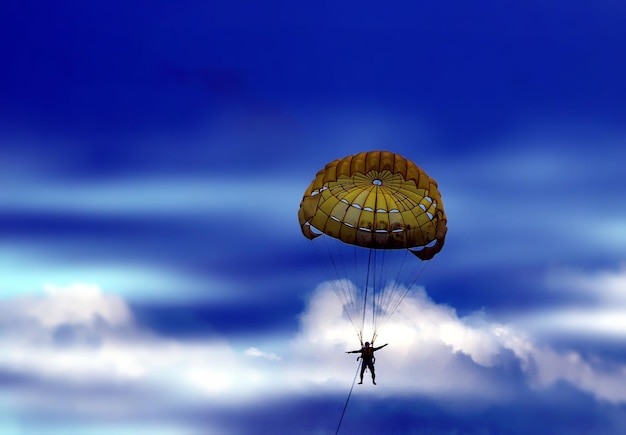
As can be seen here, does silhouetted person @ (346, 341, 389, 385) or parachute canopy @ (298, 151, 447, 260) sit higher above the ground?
parachute canopy @ (298, 151, 447, 260)

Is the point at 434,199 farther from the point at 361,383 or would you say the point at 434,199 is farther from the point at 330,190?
the point at 361,383

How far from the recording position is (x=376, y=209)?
54906mm

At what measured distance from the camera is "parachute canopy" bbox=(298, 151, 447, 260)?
54.7 m

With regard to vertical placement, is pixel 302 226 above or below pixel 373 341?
above

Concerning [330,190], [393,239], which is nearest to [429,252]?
[393,239]

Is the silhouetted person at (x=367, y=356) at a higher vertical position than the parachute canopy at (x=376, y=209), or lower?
lower

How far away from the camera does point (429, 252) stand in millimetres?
56844

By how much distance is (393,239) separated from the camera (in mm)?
55156

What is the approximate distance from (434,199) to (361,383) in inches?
430

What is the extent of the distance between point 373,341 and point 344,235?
6135 mm

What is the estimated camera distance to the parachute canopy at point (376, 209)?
180 ft

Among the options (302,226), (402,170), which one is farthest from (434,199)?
(302,226)

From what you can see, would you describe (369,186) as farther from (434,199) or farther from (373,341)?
(373,341)

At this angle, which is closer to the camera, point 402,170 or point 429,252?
point 402,170
